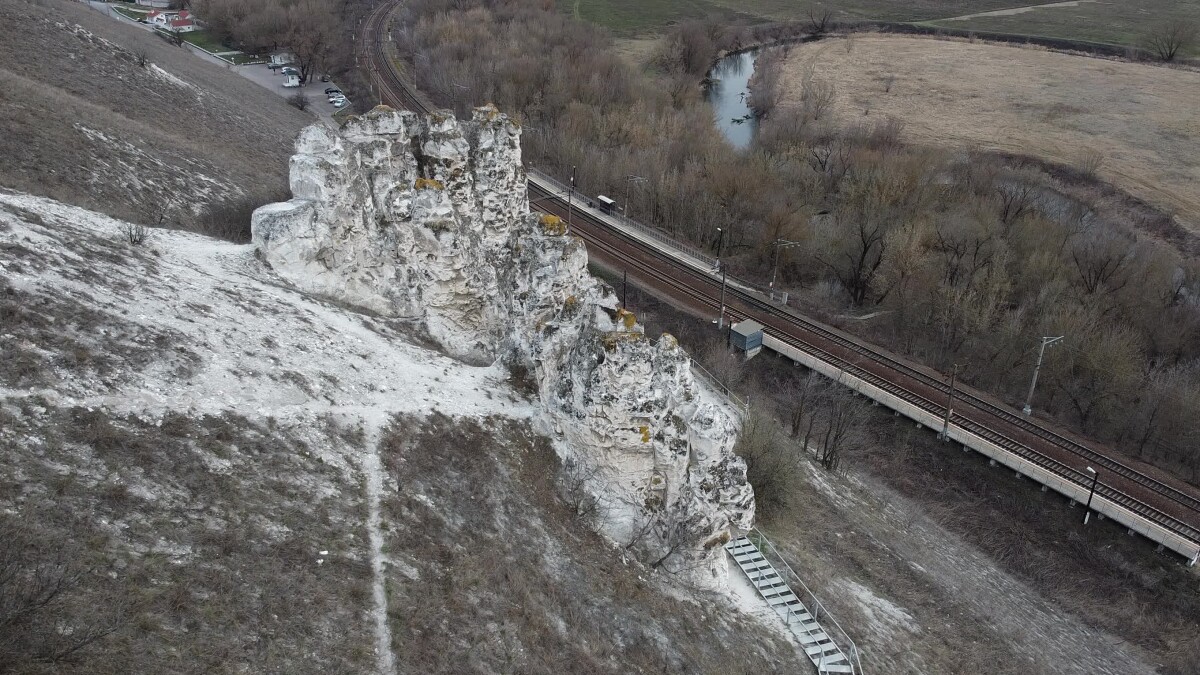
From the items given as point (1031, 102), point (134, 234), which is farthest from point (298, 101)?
point (1031, 102)

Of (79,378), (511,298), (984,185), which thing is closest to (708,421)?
(511,298)

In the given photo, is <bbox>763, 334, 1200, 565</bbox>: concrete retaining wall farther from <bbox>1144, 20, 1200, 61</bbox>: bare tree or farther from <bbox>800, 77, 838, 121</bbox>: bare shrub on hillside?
<bbox>1144, 20, 1200, 61</bbox>: bare tree

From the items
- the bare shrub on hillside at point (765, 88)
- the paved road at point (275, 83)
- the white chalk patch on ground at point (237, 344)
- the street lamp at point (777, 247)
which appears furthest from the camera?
the bare shrub on hillside at point (765, 88)

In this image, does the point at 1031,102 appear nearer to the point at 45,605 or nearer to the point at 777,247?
the point at 777,247

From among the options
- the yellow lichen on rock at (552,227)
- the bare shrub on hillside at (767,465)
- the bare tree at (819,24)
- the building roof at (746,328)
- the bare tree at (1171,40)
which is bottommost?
the building roof at (746,328)

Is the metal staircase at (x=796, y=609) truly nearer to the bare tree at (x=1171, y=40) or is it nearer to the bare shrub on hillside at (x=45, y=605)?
the bare shrub on hillside at (x=45, y=605)

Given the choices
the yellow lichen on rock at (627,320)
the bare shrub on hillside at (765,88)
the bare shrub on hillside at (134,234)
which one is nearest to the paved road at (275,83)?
the bare shrub on hillside at (765,88)

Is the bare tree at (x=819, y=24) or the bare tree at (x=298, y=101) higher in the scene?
the bare tree at (x=819, y=24)
